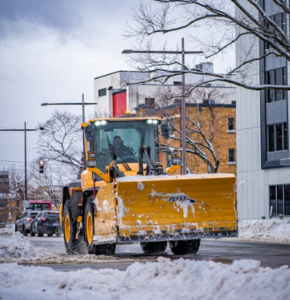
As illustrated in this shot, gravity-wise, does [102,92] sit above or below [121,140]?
above

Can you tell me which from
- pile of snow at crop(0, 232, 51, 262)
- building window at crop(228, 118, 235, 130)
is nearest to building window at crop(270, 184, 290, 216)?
building window at crop(228, 118, 235, 130)

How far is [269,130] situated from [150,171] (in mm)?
33329

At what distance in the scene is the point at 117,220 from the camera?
57.6 ft

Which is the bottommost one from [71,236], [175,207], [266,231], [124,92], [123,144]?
[266,231]

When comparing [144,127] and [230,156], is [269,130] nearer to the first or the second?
[230,156]

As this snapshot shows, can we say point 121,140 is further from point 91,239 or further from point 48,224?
point 48,224

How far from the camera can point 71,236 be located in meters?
21.3

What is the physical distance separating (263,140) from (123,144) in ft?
106

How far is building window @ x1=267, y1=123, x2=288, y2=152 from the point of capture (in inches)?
1975

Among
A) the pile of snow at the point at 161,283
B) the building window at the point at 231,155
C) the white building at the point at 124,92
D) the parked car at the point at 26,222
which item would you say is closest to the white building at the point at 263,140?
the parked car at the point at 26,222

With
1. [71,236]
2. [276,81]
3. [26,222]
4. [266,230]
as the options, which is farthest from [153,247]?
[276,81]

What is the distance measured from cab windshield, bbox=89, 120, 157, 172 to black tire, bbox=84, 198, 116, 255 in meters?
1.19

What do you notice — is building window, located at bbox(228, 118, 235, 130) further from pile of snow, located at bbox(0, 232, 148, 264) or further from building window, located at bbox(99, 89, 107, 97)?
pile of snow, located at bbox(0, 232, 148, 264)

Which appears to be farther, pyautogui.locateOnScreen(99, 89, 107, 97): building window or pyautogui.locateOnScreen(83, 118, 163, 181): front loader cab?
pyautogui.locateOnScreen(99, 89, 107, 97): building window
